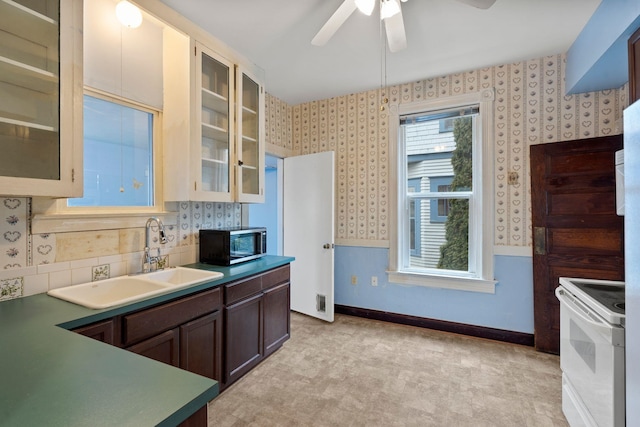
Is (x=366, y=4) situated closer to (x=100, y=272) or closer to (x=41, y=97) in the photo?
(x=41, y=97)

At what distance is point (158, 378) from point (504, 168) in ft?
10.3

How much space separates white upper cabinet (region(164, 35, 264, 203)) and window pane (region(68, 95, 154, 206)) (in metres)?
0.16

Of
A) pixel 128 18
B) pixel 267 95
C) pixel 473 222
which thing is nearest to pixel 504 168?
pixel 473 222

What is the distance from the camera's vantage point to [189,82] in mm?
2162

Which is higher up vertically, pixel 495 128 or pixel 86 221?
pixel 495 128

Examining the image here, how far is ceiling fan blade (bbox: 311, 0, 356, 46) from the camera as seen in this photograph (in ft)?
5.47

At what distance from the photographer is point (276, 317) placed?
2602 mm

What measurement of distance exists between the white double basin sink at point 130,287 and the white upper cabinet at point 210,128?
22.2 inches

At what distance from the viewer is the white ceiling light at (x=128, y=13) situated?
6.07 ft

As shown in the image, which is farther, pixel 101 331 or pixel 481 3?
pixel 481 3

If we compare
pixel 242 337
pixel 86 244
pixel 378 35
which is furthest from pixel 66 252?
pixel 378 35

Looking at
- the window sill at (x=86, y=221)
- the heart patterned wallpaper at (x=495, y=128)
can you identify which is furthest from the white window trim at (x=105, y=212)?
the heart patterned wallpaper at (x=495, y=128)

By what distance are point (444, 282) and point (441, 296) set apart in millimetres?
162

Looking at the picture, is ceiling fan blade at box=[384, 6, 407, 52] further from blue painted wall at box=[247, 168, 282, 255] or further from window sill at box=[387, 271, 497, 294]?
blue painted wall at box=[247, 168, 282, 255]
